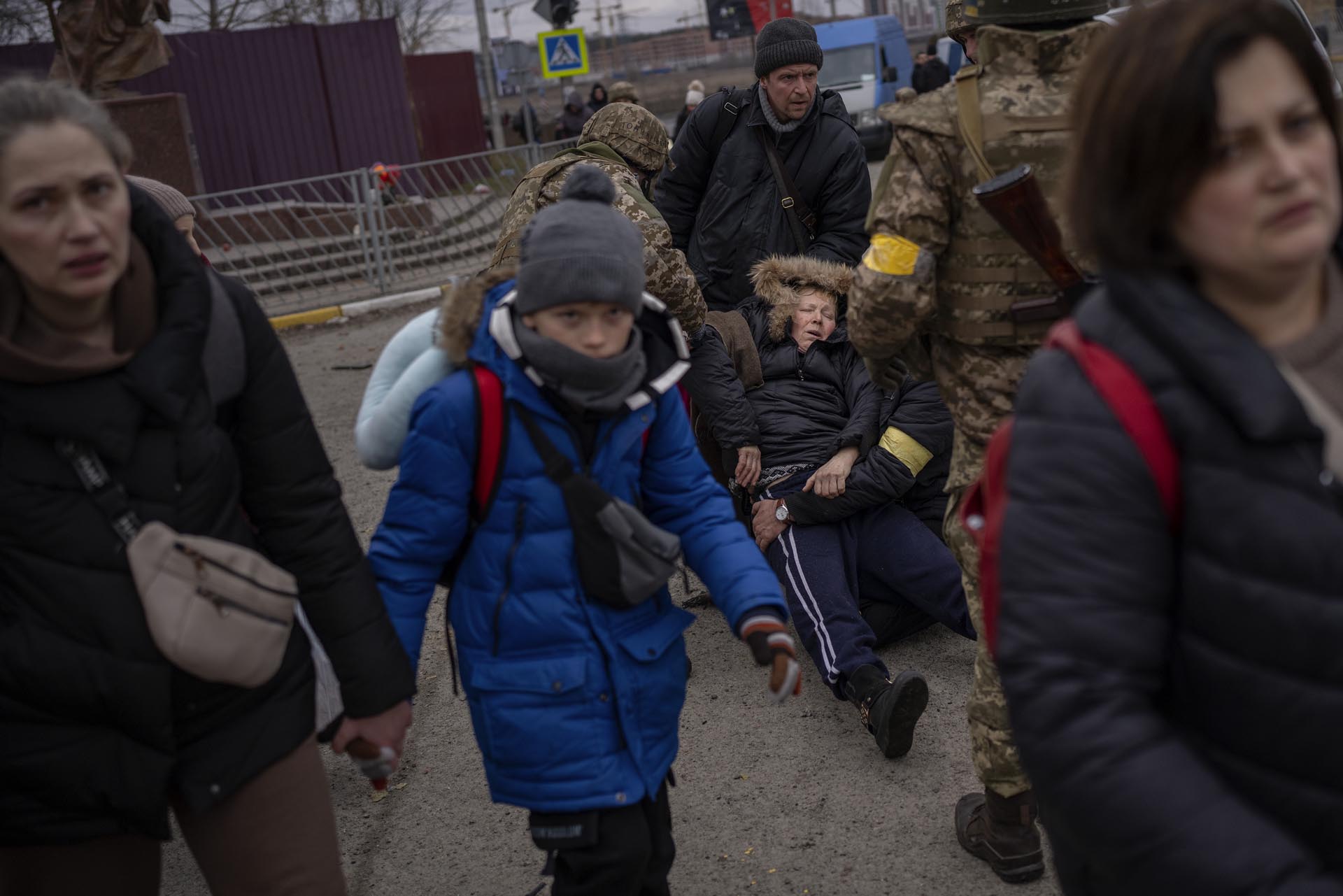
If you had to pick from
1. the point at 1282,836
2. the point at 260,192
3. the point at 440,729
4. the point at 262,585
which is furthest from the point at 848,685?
the point at 260,192

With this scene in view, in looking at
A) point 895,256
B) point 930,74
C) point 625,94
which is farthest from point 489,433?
point 930,74

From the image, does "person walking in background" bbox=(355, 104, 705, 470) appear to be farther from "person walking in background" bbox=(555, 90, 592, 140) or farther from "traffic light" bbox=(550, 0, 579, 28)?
"person walking in background" bbox=(555, 90, 592, 140)

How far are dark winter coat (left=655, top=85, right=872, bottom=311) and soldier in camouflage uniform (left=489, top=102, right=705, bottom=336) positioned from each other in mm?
674

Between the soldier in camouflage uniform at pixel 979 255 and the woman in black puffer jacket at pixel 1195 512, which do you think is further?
the soldier in camouflage uniform at pixel 979 255

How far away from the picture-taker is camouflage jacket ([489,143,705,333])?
4109 mm

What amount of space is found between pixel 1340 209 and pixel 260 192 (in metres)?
17.5

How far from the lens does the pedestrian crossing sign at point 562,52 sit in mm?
18531

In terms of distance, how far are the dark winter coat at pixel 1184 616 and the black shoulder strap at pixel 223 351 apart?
127 centimetres

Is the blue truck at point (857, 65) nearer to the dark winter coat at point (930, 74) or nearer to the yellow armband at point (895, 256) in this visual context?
the dark winter coat at point (930, 74)

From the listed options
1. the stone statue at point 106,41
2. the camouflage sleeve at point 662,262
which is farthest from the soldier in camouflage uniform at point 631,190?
the stone statue at point 106,41

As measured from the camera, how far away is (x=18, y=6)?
57.8 feet

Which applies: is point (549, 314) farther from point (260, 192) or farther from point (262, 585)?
point (260, 192)

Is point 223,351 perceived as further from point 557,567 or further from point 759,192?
point 759,192

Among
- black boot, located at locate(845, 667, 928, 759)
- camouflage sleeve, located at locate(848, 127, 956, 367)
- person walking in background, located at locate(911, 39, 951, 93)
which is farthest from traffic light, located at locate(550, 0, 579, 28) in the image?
camouflage sleeve, located at locate(848, 127, 956, 367)
